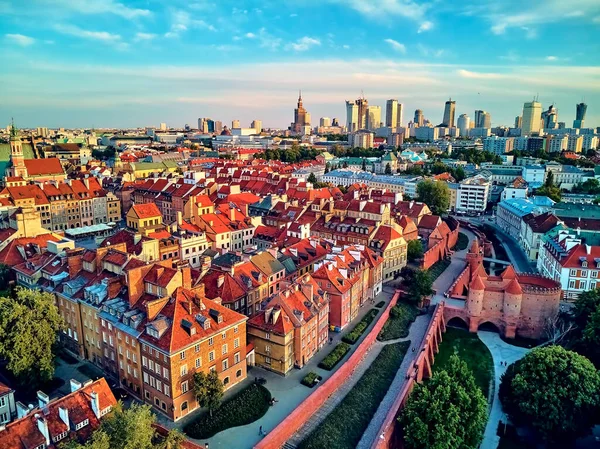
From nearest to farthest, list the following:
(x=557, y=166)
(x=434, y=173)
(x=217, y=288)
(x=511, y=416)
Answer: (x=511, y=416)
(x=217, y=288)
(x=557, y=166)
(x=434, y=173)

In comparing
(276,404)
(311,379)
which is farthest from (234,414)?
(311,379)

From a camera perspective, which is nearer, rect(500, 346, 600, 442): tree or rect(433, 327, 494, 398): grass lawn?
rect(500, 346, 600, 442): tree

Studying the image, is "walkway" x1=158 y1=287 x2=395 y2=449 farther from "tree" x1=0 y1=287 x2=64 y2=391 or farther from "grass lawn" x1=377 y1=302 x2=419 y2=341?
"tree" x1=0 y1=287 x2=64 y2=391

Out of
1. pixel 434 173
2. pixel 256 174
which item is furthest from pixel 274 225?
pixel 434 173

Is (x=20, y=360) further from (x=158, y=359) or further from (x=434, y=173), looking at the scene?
(x=434, y=173)

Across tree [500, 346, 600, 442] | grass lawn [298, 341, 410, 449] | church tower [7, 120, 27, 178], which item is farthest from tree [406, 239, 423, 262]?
church tower [7, 120, 27, 178]

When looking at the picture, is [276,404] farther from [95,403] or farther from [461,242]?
[461,242]

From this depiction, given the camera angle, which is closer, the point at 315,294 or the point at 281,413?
the point at 281,413
